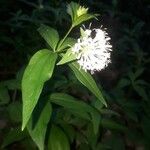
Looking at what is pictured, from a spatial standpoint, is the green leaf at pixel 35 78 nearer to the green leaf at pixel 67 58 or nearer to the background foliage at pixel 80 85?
the green leaf at pixel 67 58

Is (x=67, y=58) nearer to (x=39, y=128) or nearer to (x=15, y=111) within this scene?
(x=39, y=128)

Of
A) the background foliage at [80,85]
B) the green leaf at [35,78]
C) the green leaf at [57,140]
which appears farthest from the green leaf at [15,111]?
the green leaf at [35,78]

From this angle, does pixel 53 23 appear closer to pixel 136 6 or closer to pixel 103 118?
pixel 103 118

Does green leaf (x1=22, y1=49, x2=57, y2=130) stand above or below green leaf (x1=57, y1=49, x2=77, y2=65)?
below

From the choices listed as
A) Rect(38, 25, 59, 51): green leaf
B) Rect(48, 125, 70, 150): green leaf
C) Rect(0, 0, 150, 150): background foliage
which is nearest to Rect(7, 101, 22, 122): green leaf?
Rect(0, 0, 150, 150): background foliage

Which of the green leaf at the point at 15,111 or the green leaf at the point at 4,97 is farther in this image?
the green leaf at the point at 4,97

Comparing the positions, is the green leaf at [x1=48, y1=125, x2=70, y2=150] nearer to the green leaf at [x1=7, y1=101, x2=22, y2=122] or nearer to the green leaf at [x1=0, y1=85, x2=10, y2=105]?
the green leaf at [x1=7, y1=101, x2=22, y2=122]

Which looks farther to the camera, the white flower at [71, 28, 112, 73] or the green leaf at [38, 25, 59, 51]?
the green leaf at [38, 25, 59, 51]
